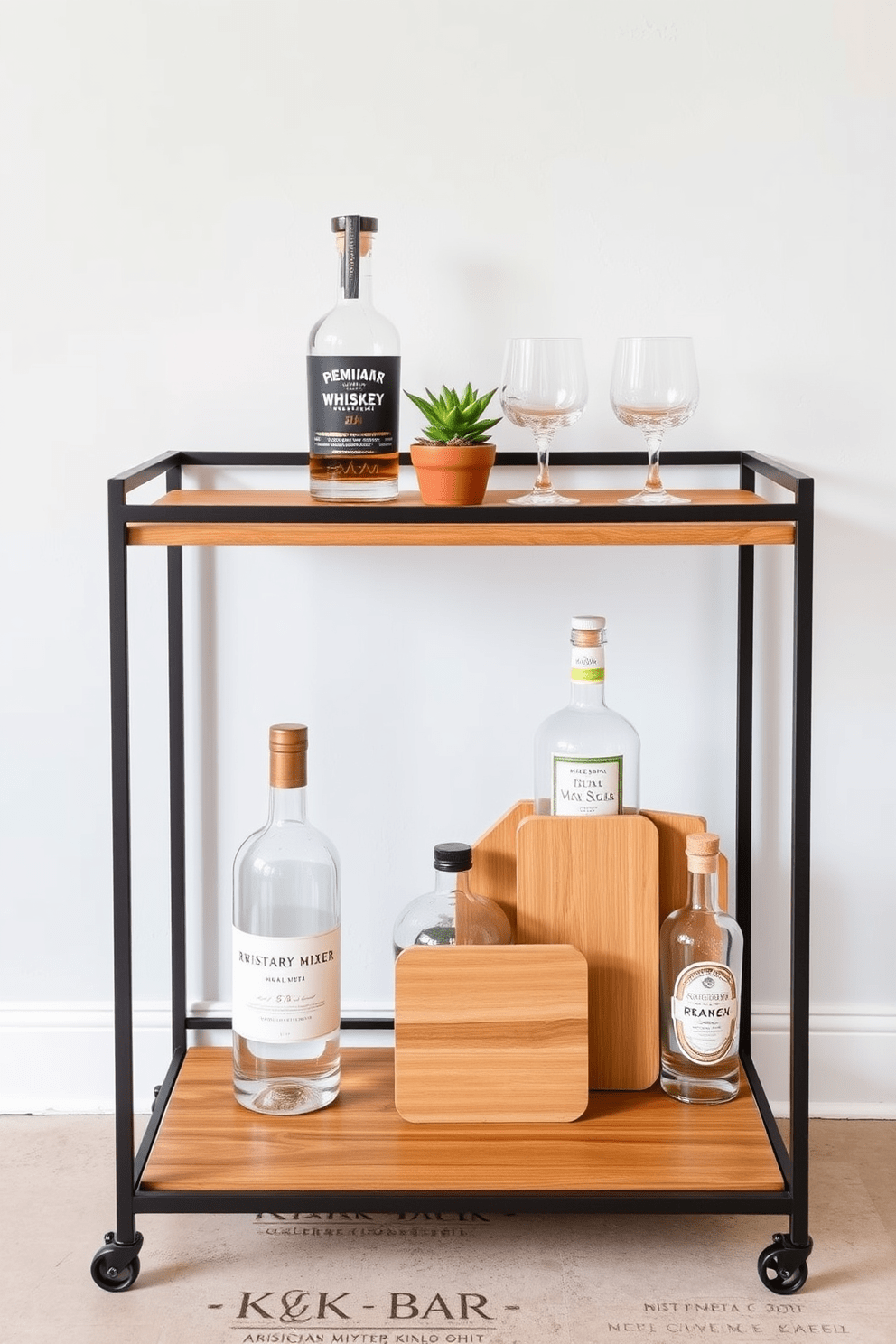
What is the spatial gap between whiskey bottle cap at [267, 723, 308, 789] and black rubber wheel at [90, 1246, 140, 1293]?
462 millimetres

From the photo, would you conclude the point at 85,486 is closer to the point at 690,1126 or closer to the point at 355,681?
the point at 355,681

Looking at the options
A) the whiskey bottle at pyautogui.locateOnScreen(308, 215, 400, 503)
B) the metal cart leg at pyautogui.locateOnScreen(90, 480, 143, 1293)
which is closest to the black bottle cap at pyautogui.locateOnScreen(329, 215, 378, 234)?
the whiskey bottle at pyautogui.locateOnScreen(308, 215, 400, 503)

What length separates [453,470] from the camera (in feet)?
3.98

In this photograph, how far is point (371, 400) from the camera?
1.24 m

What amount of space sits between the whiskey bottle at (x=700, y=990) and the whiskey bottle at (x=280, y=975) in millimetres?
347

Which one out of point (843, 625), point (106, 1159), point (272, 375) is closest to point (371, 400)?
point (272, 375)

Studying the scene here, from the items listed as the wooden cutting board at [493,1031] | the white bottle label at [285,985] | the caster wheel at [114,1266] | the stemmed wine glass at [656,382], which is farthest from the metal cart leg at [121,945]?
the stemmed wine glass at [656,382]

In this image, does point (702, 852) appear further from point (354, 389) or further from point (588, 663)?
point (354, 389)

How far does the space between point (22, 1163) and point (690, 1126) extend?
74 centimetres

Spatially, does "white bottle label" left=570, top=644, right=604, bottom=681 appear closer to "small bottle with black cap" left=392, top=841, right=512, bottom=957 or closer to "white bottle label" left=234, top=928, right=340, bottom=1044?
"small bottle with black cap" left=392, top=841, right=512, bottom=957

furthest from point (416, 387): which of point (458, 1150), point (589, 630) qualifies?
point (458, 1150)

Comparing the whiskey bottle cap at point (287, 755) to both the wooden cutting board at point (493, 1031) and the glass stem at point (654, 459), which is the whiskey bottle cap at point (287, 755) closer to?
the wooden cutting board at point (493, 1031)

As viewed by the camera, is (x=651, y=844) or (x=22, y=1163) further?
(x=22, y=1163)

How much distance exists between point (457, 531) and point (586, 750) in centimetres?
34
